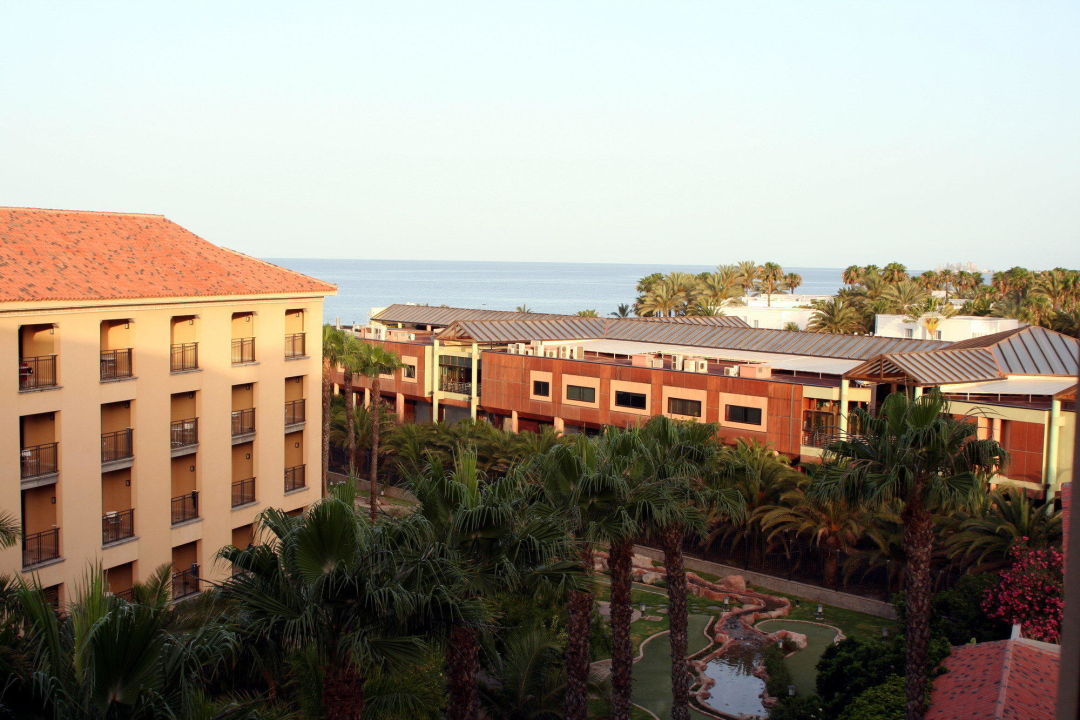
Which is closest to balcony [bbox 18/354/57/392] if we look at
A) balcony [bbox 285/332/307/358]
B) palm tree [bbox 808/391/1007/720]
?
balcony [bbox 285/332/307/358]

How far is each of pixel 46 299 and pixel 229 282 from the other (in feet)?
24.6

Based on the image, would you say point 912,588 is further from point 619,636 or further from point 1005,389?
point 1005,389

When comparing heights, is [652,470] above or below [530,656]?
above

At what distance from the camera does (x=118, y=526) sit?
103 ft

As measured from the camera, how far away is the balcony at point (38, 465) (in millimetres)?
28469

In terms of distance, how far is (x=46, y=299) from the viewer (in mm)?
28234

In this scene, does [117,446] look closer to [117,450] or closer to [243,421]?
[117,450]

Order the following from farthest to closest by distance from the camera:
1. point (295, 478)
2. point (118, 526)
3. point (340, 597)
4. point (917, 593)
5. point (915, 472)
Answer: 1. point (295, 478)
2. point (118, 526)
3. point (917, 593)
4. point (915, 472)
5. point (340, 597)

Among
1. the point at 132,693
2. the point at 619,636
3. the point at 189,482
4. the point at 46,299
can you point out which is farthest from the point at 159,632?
the point at 189,482

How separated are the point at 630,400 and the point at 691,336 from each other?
17785 mm

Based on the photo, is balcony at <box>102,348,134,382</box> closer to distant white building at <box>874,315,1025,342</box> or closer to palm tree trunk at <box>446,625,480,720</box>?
palm tree trunk at <box>446,625,480,720</box>

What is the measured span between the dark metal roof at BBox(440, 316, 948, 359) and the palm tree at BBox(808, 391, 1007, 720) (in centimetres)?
4043

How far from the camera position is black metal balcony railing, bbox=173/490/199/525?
1321 inches


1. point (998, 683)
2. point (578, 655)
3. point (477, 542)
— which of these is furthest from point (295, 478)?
point (998, 683)
